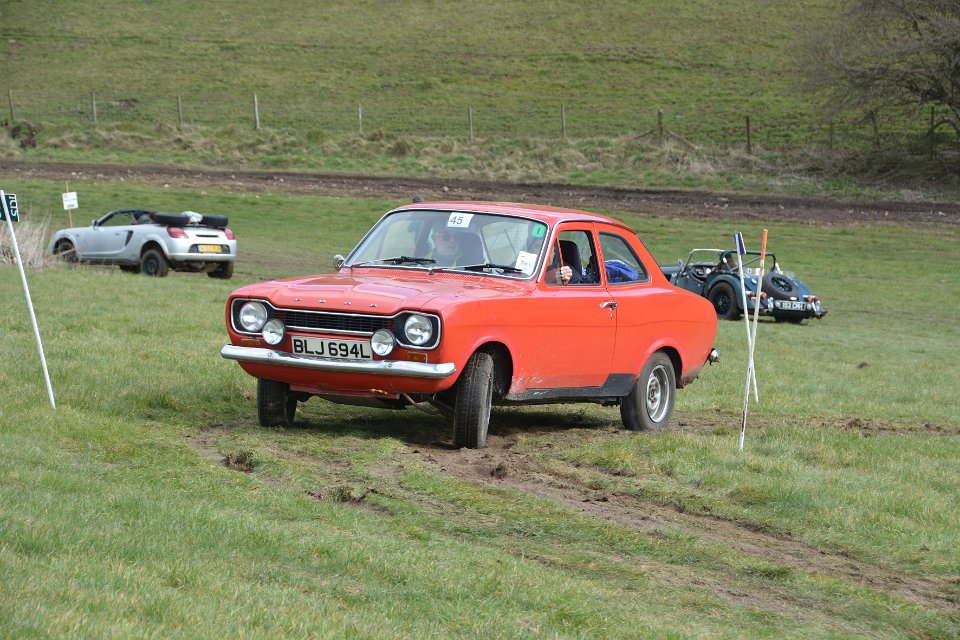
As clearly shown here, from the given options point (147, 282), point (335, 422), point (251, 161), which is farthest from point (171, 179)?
point (335, 422)

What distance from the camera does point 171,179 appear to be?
36.4 m

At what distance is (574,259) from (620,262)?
28.1 inches

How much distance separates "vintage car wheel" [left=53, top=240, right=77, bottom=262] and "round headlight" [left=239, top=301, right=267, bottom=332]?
14.9m

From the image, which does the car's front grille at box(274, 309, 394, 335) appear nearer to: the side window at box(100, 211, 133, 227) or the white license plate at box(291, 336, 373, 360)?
the white license plate at box(291, 336, 373, 360)

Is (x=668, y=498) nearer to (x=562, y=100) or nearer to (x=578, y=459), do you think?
(x=578, y=459)

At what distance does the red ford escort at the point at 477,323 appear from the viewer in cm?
852

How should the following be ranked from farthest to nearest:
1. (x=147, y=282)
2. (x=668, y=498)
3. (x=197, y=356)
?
(x=147, y=282), (x=197, y=356), (x=668, y=498)

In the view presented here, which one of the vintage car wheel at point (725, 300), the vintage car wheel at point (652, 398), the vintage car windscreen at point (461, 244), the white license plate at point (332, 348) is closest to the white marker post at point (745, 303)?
the vintage car wheel at point (652, 398)

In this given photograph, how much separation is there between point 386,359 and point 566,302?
1.72 meters

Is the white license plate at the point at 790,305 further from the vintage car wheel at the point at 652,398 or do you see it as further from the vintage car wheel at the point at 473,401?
the vintage car wheel at the point at 473,401

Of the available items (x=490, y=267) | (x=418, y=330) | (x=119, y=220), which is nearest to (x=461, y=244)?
(x=490, y=267)

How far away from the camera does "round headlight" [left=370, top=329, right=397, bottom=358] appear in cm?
845

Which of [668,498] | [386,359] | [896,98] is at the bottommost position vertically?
[668,498]

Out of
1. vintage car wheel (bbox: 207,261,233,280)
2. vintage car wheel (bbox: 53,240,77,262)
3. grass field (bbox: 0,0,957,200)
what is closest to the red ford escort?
vintage car wheel (bbox: 207,261,233,280)
